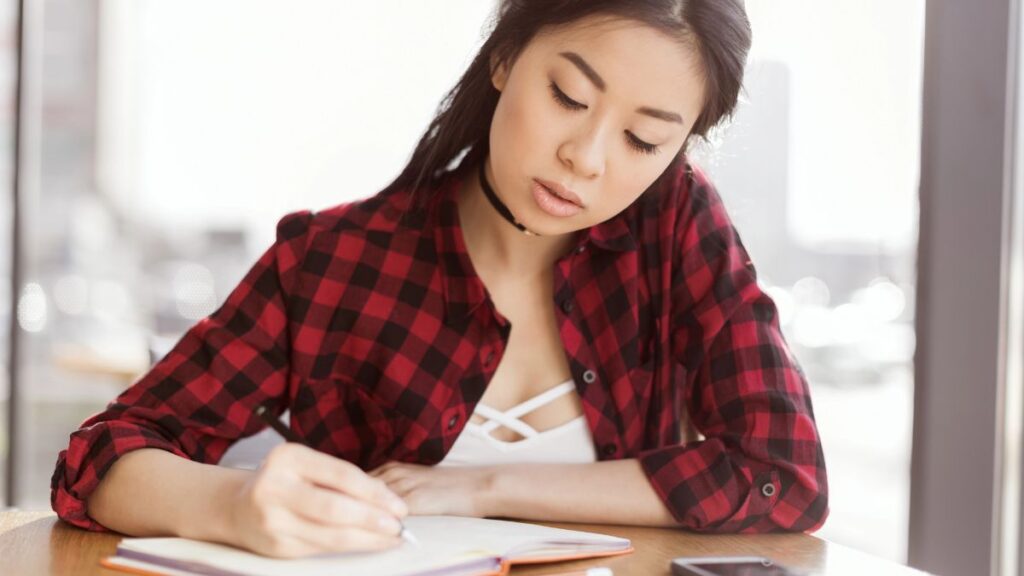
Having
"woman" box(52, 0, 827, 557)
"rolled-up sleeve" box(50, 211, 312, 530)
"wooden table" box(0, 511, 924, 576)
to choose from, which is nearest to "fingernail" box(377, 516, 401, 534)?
"wooden table" box(0, 511, 924, 576)

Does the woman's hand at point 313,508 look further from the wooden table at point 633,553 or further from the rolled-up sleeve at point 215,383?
the rolled-up sleeve at point 215,383

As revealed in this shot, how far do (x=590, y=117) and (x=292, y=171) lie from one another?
2.18m

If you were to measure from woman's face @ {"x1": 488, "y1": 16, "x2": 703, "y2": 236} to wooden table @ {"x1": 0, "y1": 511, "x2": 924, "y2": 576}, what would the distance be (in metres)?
0.40

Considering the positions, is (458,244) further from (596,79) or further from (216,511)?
(216,511)

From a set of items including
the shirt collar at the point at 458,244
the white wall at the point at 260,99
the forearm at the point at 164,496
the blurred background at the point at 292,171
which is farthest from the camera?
the white wall at the point at 260,99

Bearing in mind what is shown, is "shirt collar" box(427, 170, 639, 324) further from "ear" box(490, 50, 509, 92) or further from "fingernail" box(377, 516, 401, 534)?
"fingernail" box(377, 516, 401, 534)

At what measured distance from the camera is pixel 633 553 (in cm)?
106

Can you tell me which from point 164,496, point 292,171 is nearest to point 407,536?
point 164,496

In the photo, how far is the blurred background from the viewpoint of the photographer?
235cm

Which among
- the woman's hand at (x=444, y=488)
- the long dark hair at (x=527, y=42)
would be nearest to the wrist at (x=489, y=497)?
the woman's hand at (x=444, y=488)

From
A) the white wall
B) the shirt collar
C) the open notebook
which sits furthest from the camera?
the white wall

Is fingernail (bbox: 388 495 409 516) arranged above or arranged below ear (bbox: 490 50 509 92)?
below

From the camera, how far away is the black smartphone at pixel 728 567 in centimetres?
94

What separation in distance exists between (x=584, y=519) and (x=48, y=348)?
2746mm
